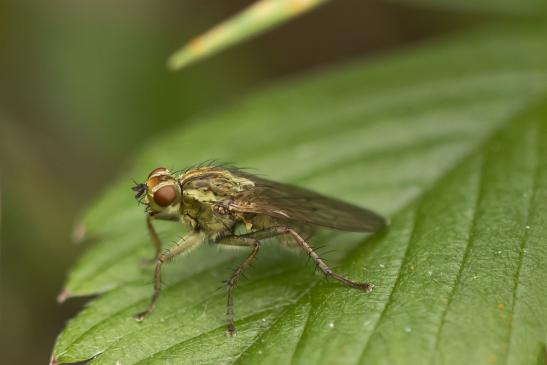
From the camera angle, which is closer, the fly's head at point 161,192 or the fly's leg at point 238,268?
the fly's leg at point 238,268

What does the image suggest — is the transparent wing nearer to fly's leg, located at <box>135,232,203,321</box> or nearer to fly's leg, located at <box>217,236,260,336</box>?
fly's leg, located at <box>217,236,260,336</box>

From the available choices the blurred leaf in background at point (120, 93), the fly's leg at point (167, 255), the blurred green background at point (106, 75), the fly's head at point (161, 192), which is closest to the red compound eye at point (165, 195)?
the fly's head at point (161, 192)

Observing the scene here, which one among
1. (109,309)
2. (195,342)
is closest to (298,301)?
(195,342)

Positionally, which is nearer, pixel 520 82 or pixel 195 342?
pixel 195 342

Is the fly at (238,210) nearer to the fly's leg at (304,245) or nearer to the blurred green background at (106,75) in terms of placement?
the fly's leg at (304,245)

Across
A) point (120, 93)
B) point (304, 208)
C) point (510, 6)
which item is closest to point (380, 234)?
point (304, 208)

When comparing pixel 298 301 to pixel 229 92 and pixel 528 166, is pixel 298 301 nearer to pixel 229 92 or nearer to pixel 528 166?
pixel 528 166

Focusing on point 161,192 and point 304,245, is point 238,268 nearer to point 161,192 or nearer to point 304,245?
point 304,245
